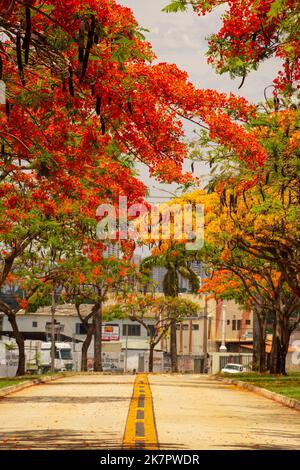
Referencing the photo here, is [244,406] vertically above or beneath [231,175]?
beneath

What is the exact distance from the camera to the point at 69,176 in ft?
70.5

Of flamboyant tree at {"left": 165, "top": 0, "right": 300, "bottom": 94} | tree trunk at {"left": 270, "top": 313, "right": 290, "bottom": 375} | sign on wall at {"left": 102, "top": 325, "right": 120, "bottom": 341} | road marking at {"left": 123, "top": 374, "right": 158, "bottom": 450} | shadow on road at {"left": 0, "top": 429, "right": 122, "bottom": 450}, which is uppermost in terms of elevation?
flamboyant tree at {"left": 165, "top": 0, "right": 300, "bottom": 94}

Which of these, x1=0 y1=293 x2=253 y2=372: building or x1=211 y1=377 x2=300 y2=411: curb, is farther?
x1=0 y1=293 x2=253 y2=372: building

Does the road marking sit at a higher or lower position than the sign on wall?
lower

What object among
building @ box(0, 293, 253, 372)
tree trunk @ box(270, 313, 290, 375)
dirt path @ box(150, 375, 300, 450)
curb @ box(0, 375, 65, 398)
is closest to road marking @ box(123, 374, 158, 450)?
dirt path @ box(150, 375, 300, 450)

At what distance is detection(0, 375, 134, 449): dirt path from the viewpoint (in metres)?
12.6

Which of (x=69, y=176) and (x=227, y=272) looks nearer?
(x=69, y=176)

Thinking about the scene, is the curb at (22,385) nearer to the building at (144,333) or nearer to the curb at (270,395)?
the curb at (270,395)

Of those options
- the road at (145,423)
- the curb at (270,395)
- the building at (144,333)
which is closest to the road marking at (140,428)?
the road at (145,423)

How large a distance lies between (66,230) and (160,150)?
18.5 metres

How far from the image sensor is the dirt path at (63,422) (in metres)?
12.6

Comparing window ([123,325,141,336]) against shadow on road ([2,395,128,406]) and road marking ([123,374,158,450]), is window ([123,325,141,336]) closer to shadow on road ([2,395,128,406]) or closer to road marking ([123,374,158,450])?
shadow on road ([2,395,128,406])

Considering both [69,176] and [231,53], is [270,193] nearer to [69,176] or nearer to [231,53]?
[69,176]

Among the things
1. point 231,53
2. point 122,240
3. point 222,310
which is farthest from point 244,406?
point 222,310
